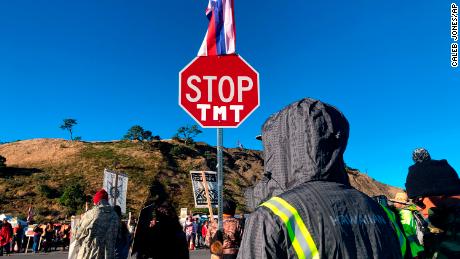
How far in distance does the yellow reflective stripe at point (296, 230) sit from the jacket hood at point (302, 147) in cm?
19

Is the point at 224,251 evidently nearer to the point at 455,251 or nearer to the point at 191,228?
the point at 455,251

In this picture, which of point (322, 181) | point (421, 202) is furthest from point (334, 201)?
point (421, 202)

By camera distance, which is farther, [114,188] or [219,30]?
[114,188]

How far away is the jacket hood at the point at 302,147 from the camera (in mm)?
1636

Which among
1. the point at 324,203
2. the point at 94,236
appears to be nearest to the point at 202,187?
the point at 94,236

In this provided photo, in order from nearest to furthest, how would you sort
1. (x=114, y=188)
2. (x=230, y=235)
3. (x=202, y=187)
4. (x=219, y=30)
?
(x=219, y=30)
(x=202, y=187)
(x=230, y=235)
(x=114, y=188)

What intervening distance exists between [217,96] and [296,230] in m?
2.57

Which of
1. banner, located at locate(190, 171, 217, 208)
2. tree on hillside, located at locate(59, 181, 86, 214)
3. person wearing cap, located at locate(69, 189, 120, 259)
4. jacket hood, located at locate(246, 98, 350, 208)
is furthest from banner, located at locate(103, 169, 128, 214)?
tree on hillside, located at locate(59, 181, 86, 214)

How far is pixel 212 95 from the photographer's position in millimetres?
3883

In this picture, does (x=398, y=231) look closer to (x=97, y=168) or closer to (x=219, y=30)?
(x=219, y=30)

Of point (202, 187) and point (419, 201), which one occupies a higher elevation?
point (202, 187)

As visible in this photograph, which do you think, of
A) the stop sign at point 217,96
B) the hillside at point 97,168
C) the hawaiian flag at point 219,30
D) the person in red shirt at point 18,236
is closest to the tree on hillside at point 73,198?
the hillside at point 97,168

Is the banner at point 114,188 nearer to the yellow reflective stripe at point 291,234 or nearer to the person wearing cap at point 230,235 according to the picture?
the person wearing cap at point 230,235

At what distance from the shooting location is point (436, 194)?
231cm
